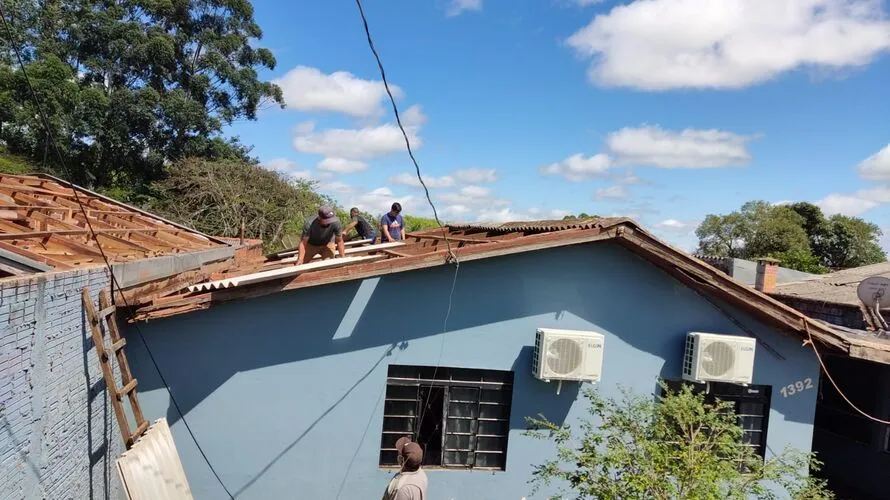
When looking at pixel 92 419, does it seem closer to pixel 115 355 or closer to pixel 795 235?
pixel 115 355

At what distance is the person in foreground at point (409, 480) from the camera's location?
4.86 meters

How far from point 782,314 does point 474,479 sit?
4.29 metres

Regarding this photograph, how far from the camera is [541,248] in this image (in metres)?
6.90

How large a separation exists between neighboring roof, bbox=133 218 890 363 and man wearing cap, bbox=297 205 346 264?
1453mm

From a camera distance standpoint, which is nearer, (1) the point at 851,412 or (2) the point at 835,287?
(1) the point at 851,412

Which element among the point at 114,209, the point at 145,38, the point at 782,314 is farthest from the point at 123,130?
the point at 782,314

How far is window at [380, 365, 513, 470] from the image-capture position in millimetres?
6961

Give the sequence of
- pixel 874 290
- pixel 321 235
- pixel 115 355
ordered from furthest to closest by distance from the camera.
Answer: pixel 321 235, pixel 874 290, pixel 115 355

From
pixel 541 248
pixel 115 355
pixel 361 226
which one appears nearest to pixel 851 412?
pixel 541 248

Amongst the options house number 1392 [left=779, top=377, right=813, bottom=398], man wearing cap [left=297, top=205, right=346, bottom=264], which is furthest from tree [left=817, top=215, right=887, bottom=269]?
man wearing cap [left=297, top=205, right=346, bottom=264]

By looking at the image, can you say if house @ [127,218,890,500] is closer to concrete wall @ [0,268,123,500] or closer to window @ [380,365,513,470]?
window @ [380,365,513,470]

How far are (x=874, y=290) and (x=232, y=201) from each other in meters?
20.1

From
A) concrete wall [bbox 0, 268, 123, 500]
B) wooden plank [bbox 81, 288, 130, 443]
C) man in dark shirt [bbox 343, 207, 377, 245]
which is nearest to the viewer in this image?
concrete wall [bbox 0, 268, 123, 500]

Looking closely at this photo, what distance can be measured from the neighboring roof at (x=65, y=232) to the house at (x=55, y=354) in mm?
14
